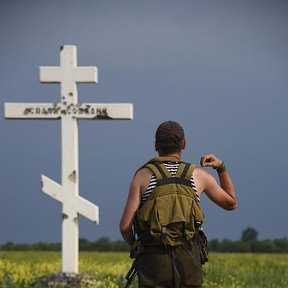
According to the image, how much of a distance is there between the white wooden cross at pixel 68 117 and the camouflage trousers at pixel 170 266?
688 centimetres

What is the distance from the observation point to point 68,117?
502 inches

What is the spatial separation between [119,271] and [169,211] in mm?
9374

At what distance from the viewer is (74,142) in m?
Result: 12.8

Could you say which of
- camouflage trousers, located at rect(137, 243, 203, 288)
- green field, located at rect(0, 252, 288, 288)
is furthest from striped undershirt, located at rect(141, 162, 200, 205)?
green field, located at rect(0, 252, 288, 288)

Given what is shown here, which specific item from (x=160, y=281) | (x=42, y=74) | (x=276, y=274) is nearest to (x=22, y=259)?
(x=276, y=274)

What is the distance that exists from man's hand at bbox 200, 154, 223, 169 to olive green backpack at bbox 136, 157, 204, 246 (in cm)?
19

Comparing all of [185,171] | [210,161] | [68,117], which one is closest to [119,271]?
[68,117]

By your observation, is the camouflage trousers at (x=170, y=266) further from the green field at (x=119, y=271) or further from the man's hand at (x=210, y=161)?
the green field at (x=119, y=271)

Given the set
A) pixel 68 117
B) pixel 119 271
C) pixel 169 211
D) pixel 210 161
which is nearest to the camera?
pixel 169 211

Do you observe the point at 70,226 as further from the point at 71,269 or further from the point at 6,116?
the point at 6,116

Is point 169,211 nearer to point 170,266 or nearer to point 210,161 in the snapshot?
point 170,266

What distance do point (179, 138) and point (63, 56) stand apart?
721cm

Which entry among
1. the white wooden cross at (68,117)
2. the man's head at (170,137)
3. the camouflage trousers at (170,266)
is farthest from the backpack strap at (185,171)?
the white wooden cross at (68,117)

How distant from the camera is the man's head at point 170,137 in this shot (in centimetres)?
582
